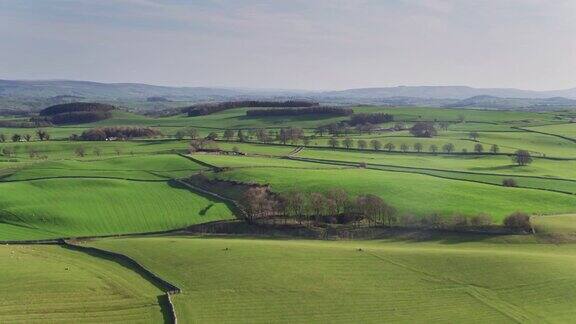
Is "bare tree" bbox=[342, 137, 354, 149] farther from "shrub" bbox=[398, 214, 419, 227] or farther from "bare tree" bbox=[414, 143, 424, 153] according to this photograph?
"shrub" bbox=[398, 214, 419, 227]

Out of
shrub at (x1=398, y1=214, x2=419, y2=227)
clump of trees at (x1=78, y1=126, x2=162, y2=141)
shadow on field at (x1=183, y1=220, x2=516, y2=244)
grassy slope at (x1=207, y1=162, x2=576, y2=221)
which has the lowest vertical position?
shadow on field at (x1=183, y1=220, x2=516, y2=244)

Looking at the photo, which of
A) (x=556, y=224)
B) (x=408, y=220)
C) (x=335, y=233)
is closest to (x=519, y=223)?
(x=556, y=224)

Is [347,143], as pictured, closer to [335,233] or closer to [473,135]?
[473,135]

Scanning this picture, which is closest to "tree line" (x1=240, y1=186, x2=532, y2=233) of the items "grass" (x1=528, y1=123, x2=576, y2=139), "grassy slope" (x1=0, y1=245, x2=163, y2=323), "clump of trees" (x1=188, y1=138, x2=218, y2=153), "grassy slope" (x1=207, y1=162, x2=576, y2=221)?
"grassy slope" (x1=207, y1=162, x2=576, y2=221)

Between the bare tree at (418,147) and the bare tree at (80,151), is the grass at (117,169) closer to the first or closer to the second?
the bare tree at (80,151)

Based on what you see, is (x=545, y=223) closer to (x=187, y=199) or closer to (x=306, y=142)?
(x=187, y=199)

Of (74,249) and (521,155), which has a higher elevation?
(521,155)

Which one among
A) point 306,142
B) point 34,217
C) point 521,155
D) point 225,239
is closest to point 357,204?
point 225,239

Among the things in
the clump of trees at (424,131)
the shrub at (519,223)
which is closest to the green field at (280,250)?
the shrub at (519,223)
